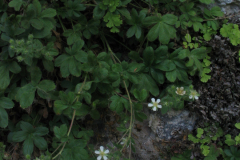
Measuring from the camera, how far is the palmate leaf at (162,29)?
2416 millimetres

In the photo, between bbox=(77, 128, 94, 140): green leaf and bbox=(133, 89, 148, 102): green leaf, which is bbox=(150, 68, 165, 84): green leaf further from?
bbox=(77, 128, 94, 140): green leaf

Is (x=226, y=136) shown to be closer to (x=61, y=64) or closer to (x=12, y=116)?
(x=61, y=64)

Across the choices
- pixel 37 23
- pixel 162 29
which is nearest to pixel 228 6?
pixel 162 29

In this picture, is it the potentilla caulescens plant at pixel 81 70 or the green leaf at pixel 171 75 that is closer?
the potentilla caulescens plant at pixel 81 70

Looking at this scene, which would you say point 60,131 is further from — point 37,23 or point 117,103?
point 37,23

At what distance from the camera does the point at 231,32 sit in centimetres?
266

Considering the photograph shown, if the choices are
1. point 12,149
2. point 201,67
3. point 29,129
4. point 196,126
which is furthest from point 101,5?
point 12,149

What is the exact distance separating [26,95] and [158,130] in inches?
59.0

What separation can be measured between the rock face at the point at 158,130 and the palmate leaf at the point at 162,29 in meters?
0.87

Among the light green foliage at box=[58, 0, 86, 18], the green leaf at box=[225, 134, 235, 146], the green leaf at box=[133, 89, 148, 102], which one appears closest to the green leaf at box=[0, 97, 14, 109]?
the light green foliage at box=[58, 0, 86, 18]

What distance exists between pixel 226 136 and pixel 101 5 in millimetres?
2030

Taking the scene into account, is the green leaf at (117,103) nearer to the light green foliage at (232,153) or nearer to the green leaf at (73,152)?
the green leaf at (73,152)

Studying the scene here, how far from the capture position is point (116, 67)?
7.43 ft

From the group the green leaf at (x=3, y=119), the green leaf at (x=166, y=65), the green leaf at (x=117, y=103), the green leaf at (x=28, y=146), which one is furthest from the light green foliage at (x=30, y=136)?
the green leaf at (x=166, y=65)
